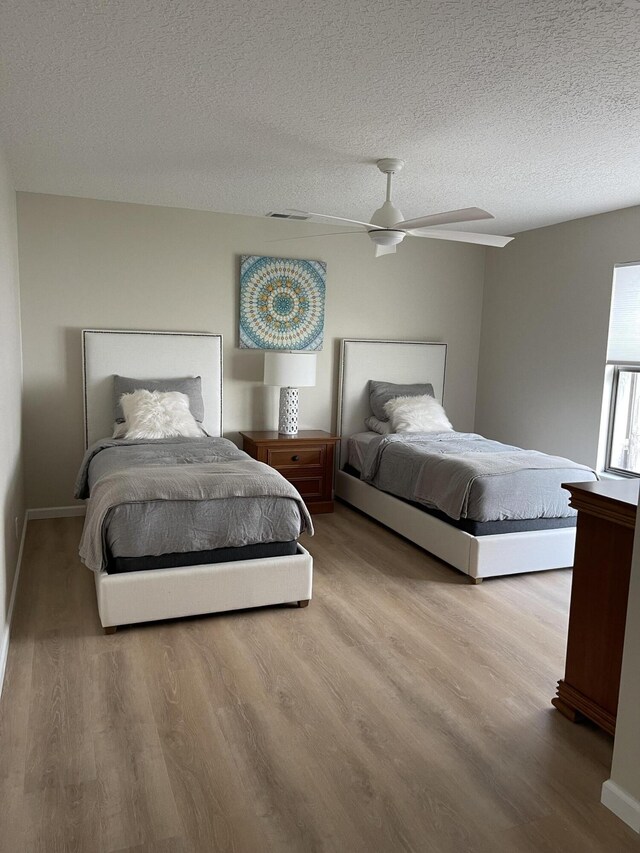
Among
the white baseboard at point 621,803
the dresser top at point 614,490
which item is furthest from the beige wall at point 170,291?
the white baseboard at point 621,803

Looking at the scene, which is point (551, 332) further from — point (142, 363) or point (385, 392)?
point (142, 363)

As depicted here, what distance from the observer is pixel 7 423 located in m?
3.41

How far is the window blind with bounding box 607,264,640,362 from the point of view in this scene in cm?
465

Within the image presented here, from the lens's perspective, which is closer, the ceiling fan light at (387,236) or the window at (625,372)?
the ceiling fan light at (387,236)

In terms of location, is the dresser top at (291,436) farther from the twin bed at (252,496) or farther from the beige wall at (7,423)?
the beige wall at (7,423)

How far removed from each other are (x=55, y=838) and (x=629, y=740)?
172cm

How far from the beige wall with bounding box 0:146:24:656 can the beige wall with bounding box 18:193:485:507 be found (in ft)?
1.44

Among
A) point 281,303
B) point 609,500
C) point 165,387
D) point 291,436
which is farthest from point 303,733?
point 281,303

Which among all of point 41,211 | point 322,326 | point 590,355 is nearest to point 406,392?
point 322,326

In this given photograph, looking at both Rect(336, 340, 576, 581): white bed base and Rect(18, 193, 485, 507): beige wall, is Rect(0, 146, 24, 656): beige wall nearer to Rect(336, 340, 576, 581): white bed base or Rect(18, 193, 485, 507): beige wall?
Rect(18, 193, 485, 507): beige wall

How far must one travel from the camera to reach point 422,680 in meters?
2.76

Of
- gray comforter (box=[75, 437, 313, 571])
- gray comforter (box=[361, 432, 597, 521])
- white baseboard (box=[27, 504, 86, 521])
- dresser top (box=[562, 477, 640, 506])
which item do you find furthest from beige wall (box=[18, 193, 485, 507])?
dresser top (box=[562, 477, 640, 506])

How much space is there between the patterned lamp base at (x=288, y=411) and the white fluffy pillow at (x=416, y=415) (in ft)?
2.73

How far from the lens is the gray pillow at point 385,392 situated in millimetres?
5723
